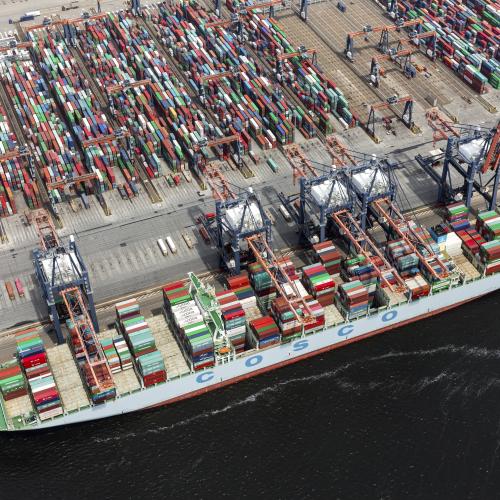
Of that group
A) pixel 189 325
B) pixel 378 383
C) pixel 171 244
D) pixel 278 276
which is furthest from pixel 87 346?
pixel 378 383

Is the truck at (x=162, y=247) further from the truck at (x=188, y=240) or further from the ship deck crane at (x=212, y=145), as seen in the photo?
the ship deck crane at (x=212, y=145)

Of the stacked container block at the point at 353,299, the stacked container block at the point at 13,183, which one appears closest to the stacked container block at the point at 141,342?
the stacked container block at the point at 353,299

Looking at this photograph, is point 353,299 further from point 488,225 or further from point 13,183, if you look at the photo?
point 13,183

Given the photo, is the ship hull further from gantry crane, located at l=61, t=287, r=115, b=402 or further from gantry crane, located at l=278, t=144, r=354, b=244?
gantry crane, located at l=278, t=144, r=354, b=244

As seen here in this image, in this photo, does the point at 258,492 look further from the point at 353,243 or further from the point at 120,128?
the point at 120,128

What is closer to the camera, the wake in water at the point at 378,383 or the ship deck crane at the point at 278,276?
the wake in water at the point at 378,383

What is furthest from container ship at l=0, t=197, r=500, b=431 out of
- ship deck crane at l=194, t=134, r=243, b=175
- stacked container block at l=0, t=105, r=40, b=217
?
stacked container block at l=0, t=105, r=40, b=217

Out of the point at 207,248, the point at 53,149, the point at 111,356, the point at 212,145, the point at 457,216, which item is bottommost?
the point at 111,356
